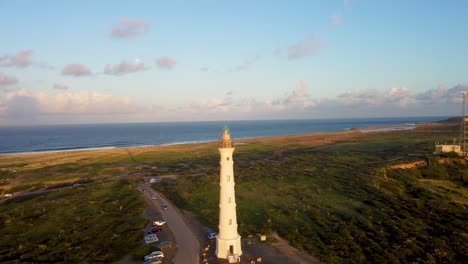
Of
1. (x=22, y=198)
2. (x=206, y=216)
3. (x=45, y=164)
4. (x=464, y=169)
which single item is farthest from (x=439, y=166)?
(x=45, y=164)

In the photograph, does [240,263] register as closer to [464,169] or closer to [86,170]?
[464,169]

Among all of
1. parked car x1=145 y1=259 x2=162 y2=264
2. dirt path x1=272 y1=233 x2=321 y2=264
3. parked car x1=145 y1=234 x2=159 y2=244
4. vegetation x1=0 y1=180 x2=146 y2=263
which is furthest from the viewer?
parked car x1=145 y1=234 x2=159 y2=244

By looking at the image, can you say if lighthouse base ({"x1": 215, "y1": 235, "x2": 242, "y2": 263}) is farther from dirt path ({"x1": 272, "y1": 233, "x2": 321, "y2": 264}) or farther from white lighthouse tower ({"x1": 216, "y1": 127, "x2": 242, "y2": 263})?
dirt path ({"x1": 272, "y1": 233, "x2": 321, "y2": 264})

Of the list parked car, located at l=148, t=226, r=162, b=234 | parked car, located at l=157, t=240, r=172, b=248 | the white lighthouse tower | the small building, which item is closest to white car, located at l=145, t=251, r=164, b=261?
parked car, located at l=157, t=240, r=172, b=248

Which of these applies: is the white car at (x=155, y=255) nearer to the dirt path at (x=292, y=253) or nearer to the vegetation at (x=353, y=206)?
the vegetation at (x=353, y=206)

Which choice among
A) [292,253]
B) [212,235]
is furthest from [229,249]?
[212,235]

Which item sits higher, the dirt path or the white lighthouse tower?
the white lighthouse tower

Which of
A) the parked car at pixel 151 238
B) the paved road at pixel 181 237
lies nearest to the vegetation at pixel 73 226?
the parked car at pixel 151 238
